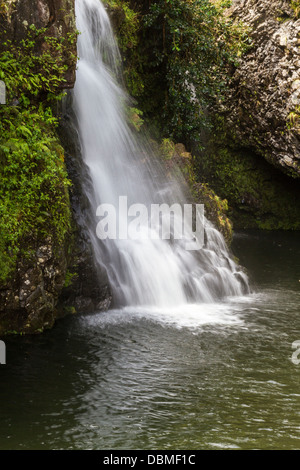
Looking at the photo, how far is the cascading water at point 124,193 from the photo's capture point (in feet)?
29.2

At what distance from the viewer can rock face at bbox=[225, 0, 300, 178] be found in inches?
542

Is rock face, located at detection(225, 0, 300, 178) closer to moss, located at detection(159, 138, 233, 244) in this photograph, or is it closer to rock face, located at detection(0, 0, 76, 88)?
moss, located at detection(159, 138, 233, 244)

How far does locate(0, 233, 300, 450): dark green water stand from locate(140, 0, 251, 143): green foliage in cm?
653

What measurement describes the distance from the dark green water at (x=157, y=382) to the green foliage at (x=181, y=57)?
653 cm

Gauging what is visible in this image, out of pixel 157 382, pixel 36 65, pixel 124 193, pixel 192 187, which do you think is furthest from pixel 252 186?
pixel 157 382

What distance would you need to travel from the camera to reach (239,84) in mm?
15633

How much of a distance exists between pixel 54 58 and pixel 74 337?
13.4 feet

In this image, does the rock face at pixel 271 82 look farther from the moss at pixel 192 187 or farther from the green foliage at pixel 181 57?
the moss at pixel 192 187

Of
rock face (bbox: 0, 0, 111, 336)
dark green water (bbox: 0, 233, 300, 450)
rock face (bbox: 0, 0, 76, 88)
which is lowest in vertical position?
dark green water (bbox: 0, 233, 300, 450)

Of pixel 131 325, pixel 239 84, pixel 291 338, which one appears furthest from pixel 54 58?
pixel 239 84

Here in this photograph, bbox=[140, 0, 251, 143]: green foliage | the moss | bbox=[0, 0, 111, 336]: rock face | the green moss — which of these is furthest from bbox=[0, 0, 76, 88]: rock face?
the green moss

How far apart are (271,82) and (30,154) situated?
945cm

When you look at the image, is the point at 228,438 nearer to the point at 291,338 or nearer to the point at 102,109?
the point at 291,338

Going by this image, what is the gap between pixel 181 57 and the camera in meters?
13.0
